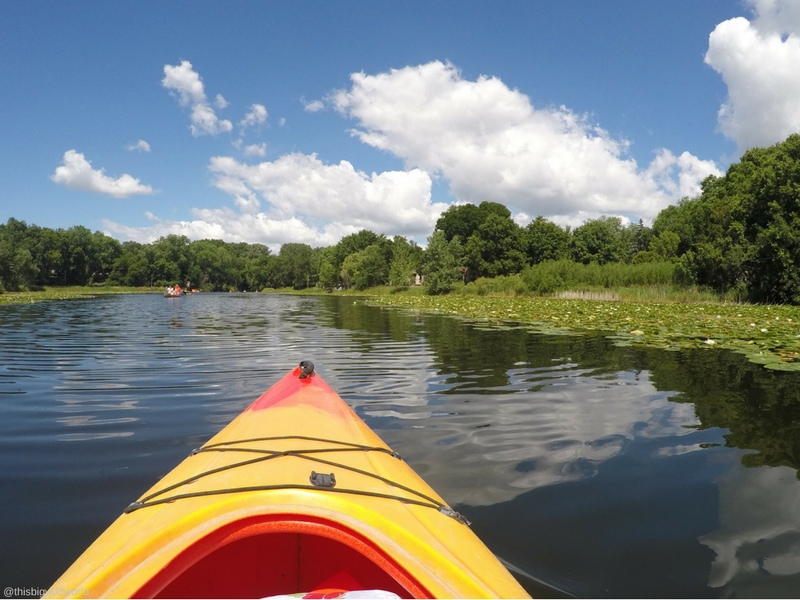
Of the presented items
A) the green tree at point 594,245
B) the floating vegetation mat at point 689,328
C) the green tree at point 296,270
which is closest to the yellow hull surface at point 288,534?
the floating vegetation mat at point 689,328

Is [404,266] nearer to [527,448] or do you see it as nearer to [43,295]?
[43,295]

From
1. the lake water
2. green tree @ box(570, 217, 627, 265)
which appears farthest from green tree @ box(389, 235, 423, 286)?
the lake water

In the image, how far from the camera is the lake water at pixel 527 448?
2725 millimetres

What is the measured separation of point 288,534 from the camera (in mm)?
2424

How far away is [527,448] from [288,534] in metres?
2.60

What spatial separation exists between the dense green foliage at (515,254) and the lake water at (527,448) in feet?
60.0

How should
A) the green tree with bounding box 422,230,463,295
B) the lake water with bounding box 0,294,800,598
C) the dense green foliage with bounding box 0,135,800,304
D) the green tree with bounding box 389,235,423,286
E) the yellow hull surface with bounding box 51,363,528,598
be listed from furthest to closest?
the green tree with bounding box 389,235,423,286 < the green tree with bounding box 422,230,463,295 < the dense green foliage with bounding box 0,135,800,304 < the lake water with bounding box 0,294,800,598 < the yellow hull surface with bounding box 51,363,528,598

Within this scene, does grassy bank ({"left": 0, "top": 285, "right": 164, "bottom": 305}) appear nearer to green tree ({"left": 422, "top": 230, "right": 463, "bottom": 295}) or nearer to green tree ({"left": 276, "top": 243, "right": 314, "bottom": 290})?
green tree ({"left": 276, "top": 243, "right": 314, "bottom": 290})

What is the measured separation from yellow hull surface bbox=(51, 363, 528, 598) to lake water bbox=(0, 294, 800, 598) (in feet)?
2.59

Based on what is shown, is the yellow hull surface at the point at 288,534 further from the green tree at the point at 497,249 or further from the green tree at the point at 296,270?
the green tree at the point at 296,270

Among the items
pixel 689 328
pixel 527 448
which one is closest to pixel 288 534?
pixel 527 448

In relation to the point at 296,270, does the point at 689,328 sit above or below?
below

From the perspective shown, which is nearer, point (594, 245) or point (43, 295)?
point (43, 295)

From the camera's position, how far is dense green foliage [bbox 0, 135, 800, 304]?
75.1 ft
